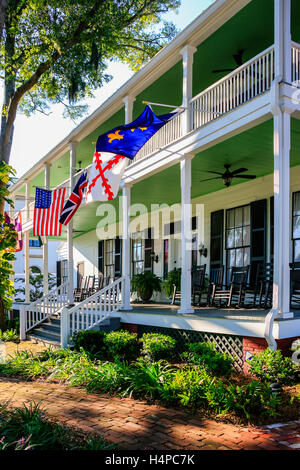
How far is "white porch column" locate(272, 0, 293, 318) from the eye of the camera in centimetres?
607

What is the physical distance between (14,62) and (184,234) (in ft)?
32.3

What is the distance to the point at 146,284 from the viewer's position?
1323 cm

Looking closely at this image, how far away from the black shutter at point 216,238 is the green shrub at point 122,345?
4.39 metres

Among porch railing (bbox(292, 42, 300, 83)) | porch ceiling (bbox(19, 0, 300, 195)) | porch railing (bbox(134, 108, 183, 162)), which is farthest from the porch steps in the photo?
porch railing (bbox(292, 42, 300, 83))

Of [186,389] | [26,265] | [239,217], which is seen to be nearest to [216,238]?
[239,217]

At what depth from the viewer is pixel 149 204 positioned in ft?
46.5

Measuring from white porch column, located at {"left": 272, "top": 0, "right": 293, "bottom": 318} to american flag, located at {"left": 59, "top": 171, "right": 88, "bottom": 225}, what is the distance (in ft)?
19.3

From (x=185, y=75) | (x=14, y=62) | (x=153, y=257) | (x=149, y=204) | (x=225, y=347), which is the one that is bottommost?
(x=225, y=347)

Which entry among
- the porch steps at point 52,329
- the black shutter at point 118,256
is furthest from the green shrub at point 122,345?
the black shutter at point 118,256

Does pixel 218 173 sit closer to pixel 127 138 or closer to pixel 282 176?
pixel 127 138

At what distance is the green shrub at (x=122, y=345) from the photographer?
8008 millimetres

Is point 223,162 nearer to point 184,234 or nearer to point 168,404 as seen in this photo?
point 184,234

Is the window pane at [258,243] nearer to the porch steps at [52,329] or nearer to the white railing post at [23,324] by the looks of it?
the porch steps at [52,329]
